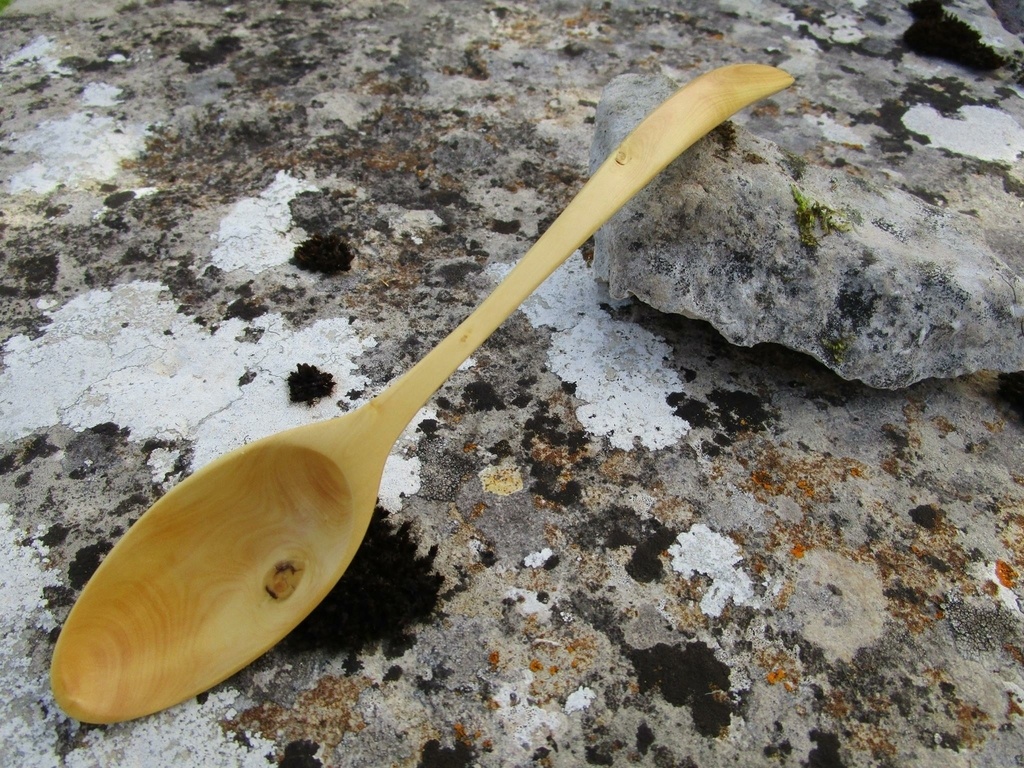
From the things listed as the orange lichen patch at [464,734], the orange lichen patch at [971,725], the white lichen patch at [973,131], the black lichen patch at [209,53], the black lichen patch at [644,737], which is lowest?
the orange lichen patch at [464,734]

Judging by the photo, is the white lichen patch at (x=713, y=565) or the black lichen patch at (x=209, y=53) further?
the black lichen patch at (x=209, y=53)

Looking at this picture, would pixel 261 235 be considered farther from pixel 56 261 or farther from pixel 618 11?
pixel 618 11

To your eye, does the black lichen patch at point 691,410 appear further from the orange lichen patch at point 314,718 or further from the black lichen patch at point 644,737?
the orange lichen patch at point 314,718

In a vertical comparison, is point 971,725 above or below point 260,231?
below

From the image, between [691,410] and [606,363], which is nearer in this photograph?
[691,410]

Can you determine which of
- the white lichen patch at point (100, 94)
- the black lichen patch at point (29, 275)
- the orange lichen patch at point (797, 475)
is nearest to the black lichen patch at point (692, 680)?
the orange lichen patch at point (797, 475)

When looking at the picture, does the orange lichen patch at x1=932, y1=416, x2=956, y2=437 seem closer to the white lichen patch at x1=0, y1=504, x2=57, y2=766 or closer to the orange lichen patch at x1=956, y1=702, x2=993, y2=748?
the orange lichen patch at x1=956, y1=702, x2=993, y2=748

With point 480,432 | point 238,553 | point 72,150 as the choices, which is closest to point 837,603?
point 480,432

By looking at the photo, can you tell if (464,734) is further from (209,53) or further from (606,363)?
(209,53)
